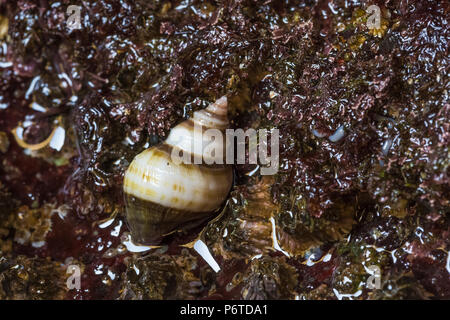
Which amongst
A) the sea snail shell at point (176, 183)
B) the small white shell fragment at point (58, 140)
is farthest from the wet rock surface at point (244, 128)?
the sea snail shell at point (176, 183)

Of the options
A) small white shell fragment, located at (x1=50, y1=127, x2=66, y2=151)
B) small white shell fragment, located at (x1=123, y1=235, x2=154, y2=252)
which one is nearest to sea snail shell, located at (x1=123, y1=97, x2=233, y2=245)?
small white shell fragment, located at (x1=123, y1=235, x2=154, y2=252)

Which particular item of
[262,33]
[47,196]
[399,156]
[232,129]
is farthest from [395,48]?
[47,196]

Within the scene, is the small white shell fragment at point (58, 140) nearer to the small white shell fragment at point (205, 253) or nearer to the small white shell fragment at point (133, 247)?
the small white shell fragment at point (133, 247)

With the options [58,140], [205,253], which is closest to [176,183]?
[205,253]

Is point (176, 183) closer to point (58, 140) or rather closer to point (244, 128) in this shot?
point (244, 128)

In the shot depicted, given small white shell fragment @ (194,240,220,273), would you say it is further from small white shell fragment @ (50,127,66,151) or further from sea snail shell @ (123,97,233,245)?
small white shell fragment @ (50,127,66,151)
